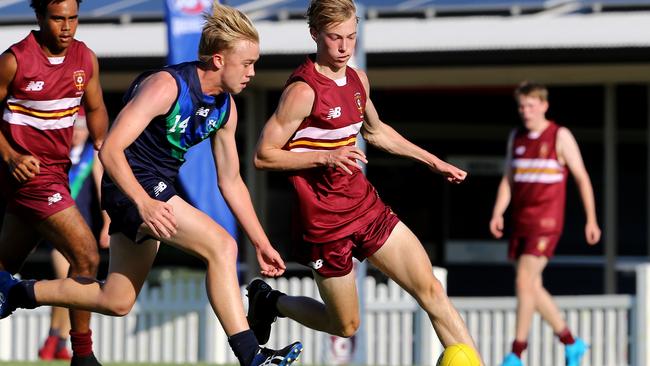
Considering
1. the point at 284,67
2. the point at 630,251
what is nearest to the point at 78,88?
the point at 284,67

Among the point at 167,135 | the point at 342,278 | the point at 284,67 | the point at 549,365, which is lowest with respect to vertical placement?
the point at 549,365

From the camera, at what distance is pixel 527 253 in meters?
10.4

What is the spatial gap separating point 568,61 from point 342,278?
586 centimetres

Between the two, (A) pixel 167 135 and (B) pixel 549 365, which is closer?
(A) pixel 167 135

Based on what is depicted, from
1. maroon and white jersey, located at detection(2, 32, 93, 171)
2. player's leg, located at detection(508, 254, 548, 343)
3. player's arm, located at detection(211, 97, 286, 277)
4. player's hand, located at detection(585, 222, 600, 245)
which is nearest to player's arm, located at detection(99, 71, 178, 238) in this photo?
player's arm, located at detection(211, 97, 286, 277)

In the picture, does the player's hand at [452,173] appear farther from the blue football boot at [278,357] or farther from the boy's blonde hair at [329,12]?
the blue football boot at [278,357]

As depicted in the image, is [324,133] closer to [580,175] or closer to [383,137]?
[383,137]

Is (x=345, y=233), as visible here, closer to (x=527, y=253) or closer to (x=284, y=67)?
(x=527, y=253)

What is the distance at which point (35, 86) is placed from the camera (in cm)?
734

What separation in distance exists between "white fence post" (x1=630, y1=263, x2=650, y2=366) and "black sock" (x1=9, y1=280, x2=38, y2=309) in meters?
5.83

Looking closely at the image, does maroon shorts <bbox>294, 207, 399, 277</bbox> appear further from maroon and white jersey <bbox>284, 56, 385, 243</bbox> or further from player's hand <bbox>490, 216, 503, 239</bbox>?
player's hand <bbox>490, 216, 503, 239</bbox>

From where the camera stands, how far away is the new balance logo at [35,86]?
7336 millimetres

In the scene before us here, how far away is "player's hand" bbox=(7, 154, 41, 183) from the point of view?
284 inches

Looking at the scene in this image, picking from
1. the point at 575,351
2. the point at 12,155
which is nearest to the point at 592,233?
the point at 575,351
